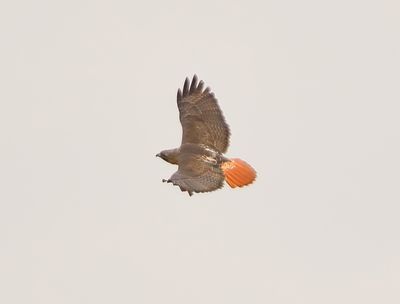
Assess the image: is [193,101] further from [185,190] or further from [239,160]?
[185,190]

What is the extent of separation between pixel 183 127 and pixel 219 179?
89.3 inches

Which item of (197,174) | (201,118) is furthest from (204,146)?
(197,174)

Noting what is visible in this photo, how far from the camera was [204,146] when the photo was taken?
25062 millimetres

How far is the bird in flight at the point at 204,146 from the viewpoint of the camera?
77.6 feet

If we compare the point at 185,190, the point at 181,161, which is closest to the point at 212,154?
the point at 181,161

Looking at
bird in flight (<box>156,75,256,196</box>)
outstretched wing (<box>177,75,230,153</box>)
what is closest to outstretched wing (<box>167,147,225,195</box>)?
bird in flight (<box>156,75,256,196</box>)

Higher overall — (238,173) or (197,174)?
(238,173)

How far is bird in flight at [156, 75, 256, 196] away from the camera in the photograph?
23.7 metres

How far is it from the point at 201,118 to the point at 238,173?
2.02 meters

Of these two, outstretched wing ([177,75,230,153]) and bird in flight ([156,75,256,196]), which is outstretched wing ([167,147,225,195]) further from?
outstretched wing ([177,75,230,153])

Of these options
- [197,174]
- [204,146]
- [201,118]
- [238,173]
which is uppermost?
[201,118]

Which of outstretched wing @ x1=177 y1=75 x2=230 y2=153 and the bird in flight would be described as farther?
outstretched wing @ x1=177 y1=75 x2=230 y2=153

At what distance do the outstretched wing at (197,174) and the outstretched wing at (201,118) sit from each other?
554 mm

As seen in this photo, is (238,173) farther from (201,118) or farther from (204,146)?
(201,118)
